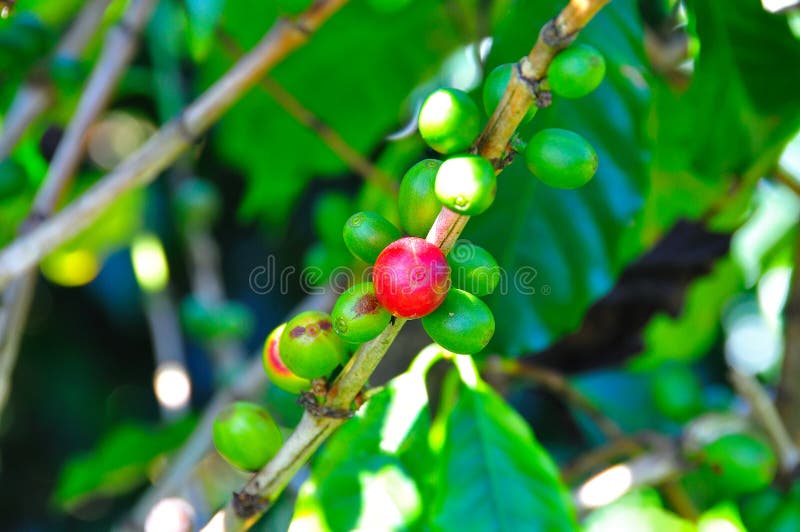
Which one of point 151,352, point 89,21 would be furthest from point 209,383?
point 89,21

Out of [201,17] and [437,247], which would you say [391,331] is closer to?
[437,247]

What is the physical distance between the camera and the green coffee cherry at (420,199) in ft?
2.65

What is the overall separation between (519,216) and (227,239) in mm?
1916

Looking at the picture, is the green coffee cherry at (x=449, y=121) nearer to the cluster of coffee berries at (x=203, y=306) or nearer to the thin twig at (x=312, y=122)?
the thin twig at (x=312, y=122)

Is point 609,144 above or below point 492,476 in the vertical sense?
above

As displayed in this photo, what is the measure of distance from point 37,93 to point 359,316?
115 cm

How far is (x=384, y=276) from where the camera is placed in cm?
74

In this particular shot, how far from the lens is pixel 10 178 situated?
1.41 m

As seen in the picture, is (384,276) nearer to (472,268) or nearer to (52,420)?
(472,268)

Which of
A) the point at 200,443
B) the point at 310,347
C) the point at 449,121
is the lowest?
the point at 310,347

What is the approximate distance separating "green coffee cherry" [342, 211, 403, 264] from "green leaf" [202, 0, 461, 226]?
4.20 feet

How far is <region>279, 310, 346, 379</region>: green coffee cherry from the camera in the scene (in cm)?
82

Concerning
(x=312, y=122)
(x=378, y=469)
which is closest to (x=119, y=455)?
(x=312, y=122)

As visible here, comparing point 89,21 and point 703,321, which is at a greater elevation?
point 89,21
